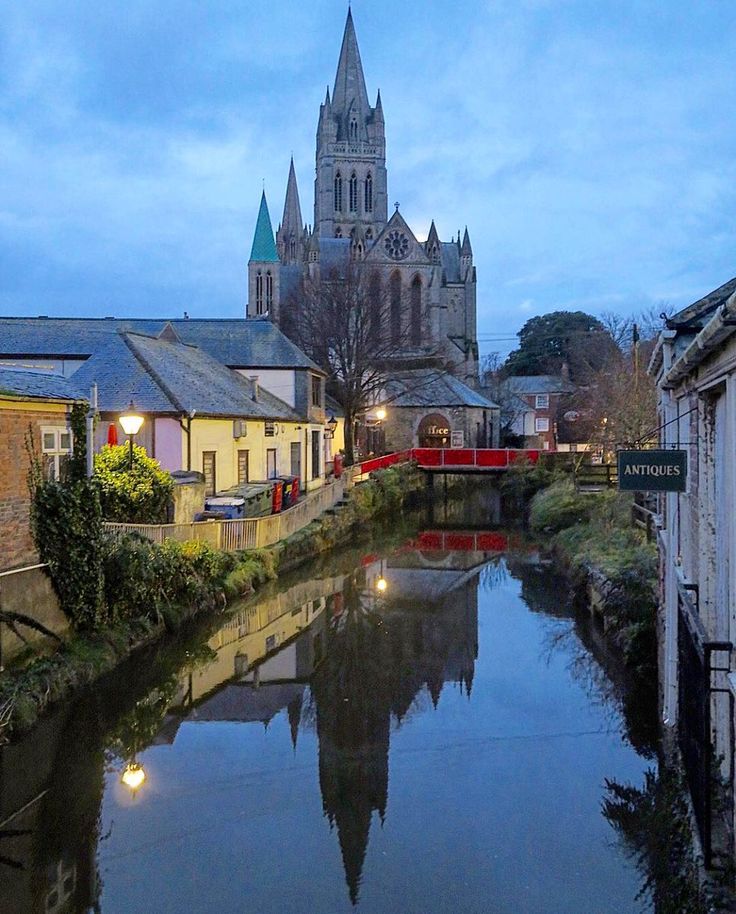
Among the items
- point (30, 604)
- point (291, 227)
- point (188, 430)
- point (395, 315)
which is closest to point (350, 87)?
point (291, 227)

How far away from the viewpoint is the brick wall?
470 inches

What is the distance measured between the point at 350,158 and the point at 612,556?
7712 centimetres

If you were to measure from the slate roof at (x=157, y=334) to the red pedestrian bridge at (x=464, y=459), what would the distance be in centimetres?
1050

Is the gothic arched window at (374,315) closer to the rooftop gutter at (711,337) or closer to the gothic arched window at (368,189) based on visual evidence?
the rooftop gutter at (711,337)

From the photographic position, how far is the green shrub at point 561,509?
29.5 metres

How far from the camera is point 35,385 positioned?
43.9 feet

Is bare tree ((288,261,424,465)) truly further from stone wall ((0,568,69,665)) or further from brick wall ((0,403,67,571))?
brick wall ((0,403,67,571))

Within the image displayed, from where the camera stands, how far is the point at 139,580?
565 inches

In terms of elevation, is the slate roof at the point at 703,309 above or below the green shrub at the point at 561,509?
above

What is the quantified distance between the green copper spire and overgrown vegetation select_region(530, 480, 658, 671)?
4917 cm

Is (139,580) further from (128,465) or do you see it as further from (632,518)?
(632,518)

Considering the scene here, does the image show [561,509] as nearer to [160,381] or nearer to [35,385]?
[160,381]

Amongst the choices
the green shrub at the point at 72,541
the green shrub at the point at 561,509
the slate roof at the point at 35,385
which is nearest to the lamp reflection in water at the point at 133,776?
the green shrub at the point at 72,541

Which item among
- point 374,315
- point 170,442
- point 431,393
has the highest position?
point 374,315
